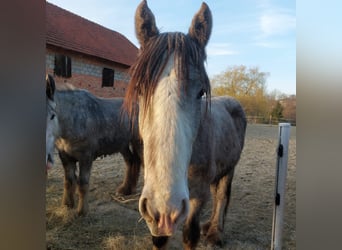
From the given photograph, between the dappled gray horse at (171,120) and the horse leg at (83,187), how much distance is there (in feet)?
3.46

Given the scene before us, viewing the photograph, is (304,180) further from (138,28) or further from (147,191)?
(138,28)

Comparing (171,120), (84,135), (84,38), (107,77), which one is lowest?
(84,135)

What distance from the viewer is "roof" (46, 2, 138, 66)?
203 cm

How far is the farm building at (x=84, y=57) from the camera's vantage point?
6.67 ft

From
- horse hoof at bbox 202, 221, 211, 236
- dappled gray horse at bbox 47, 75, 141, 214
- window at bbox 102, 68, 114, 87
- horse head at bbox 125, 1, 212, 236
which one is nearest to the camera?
horse head at bbox 125, 1, 212, 236

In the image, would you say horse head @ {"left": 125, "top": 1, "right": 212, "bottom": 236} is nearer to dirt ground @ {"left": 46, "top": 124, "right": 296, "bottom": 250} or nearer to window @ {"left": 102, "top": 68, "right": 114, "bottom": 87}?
dirt ground @ {"left": 46, "top": 124, "right": 296, "bottom": 250}

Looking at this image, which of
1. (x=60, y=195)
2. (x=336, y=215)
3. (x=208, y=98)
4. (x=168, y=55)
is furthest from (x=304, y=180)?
(x=60, y=195)

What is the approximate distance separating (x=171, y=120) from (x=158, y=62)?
0.23 m

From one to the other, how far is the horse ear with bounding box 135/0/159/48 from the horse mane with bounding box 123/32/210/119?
5cm

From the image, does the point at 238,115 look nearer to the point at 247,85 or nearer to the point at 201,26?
the point at 247,85

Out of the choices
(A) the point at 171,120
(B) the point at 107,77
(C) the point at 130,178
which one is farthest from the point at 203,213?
(A) the point at 171,120

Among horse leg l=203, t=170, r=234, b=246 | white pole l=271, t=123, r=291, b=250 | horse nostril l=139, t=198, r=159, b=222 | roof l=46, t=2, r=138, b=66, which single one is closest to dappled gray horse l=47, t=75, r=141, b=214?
roof l=46, t=2, r=138, b=66

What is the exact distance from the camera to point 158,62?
0.91 m

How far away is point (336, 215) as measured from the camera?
27.6 inches
